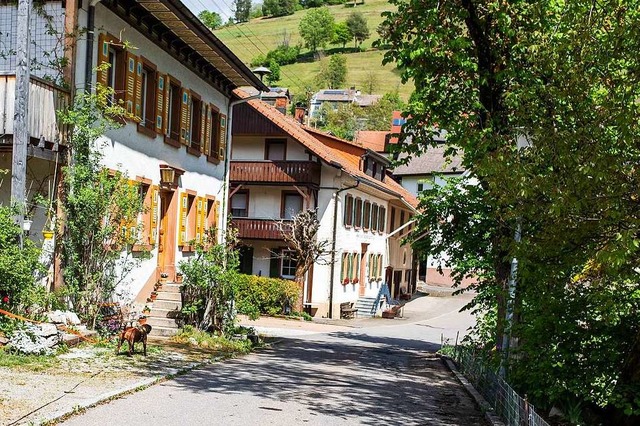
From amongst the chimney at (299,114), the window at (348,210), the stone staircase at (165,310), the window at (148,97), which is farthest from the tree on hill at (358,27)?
the stone staircase at (165,310)

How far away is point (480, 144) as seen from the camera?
418 inches

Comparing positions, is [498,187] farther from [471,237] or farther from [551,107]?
[471,237]

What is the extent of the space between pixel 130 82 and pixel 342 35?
569 feet

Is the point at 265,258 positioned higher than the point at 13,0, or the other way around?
the point at 13,0

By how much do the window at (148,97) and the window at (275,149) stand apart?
59.1 feet

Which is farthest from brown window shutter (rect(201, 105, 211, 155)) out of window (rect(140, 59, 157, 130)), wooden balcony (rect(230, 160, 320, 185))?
wooden balcony (rect(230, 160, 320, 185))

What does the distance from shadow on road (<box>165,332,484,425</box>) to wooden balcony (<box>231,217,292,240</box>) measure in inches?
576

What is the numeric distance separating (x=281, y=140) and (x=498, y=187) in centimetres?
2833

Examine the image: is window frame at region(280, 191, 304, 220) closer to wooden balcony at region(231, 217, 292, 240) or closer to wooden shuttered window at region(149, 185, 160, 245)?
wooden balcony at region(231, 217, 292, 240)

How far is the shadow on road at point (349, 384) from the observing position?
11.2m

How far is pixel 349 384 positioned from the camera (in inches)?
555

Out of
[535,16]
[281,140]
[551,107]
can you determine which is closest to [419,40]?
[535,16]

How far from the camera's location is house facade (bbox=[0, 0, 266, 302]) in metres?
15.7

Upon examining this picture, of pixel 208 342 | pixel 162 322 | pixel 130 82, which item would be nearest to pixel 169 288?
pixel 162 322
